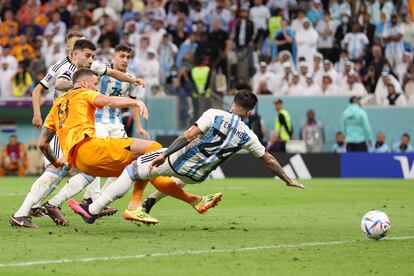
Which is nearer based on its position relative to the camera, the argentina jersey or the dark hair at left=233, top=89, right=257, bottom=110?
the dark hair at left=233, top=89, right=257, bottom=110

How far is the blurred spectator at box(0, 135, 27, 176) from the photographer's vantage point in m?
28.0

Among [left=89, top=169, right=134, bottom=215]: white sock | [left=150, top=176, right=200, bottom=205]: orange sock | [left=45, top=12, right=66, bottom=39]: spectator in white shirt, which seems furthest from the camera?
[left=45, top=12, right=66, bottom=39]: spectator in white shirt

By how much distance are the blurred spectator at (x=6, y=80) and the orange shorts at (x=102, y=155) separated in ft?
58.5

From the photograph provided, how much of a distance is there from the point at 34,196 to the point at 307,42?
17.4 meters

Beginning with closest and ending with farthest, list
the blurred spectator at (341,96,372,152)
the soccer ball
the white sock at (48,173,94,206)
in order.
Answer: the soccer ball, the white sock at (48,173,94,206), the blurred spectator at (341,96,372,152)

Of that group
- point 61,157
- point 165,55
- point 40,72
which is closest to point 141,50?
point 165,55

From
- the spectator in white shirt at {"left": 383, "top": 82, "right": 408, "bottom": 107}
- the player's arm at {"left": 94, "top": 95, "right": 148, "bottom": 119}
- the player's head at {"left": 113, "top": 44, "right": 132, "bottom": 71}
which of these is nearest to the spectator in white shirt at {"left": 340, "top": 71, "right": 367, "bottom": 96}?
the spectator in white shirt at {"left": 383, "top": 82, "right": 408, "bottom": 107}

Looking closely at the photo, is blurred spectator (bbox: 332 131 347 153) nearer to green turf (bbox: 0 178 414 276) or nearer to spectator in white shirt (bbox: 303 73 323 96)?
spectator in white shirt (bbox: 303 73 323 96)

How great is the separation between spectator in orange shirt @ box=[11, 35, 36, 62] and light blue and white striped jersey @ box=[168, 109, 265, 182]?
Answer: 62.0 ft

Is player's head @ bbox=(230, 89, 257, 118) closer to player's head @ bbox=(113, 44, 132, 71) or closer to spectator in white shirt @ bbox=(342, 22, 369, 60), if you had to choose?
player's head @ bbox=(113, 44, 132, 71)

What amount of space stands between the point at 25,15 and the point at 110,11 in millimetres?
2750

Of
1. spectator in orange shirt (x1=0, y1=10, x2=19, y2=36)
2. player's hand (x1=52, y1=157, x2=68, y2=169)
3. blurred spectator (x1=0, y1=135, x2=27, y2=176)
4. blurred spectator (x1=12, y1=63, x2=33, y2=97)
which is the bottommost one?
blurred spectator (x1=0, y1=135, x2=27, y2=176)

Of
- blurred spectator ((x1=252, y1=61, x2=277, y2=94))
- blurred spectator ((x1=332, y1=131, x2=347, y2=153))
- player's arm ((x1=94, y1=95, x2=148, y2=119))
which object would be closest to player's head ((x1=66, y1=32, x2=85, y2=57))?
player's arm ((x1=94, y1=95, x2=148, y2=119))

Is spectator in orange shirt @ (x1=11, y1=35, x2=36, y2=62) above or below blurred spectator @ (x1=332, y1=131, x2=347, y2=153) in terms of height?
above
